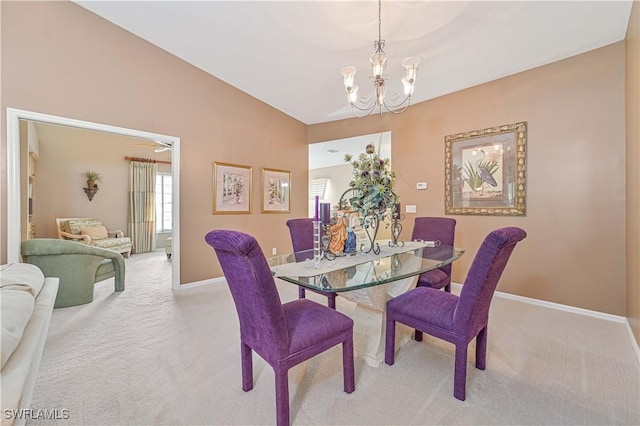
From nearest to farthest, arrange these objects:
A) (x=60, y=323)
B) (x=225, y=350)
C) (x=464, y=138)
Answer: (x=225, y=350) → (x=60, y=323) → (x=464, y=138)

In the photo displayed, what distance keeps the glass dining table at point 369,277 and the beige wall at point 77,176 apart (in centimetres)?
555

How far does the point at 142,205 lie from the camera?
674cm

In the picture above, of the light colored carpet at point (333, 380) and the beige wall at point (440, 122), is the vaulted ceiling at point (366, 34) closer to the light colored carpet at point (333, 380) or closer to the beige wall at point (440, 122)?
the beige wall at point (440, 122)

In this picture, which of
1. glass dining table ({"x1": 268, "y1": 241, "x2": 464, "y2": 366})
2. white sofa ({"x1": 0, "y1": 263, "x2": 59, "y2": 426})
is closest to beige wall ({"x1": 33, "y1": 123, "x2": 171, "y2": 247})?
white sofa ({"x1": 0, "y1": 263, "x2": 59, "y2": 426})

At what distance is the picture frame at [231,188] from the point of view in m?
4.03

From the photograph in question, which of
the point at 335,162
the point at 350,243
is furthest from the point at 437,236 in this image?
the point at 335,162

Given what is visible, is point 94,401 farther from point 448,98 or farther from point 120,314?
point 448,98

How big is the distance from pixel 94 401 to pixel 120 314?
1.48 m

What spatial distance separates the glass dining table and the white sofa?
1066 millimetres

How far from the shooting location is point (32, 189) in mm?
5113

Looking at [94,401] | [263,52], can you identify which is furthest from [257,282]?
[263,52]

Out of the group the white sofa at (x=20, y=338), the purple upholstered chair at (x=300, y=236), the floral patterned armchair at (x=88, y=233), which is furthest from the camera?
the floral patterned armchair at (x=88, y=233)

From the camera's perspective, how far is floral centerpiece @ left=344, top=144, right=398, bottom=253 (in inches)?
82.7

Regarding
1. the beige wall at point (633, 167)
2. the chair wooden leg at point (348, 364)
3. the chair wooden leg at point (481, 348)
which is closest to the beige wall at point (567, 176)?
the beige wall at point (633, 167)
